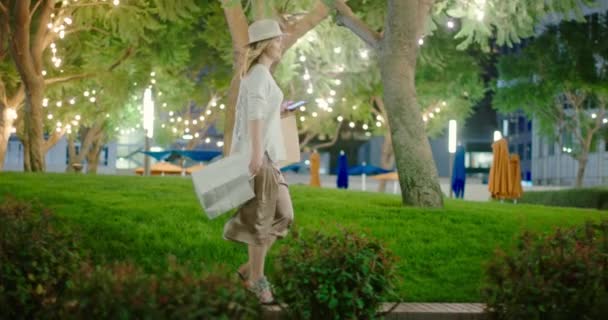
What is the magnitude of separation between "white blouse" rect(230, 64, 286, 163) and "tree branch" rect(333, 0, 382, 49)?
33.2ft

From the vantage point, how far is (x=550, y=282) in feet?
25.9

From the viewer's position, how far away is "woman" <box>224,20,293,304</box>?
8820mm

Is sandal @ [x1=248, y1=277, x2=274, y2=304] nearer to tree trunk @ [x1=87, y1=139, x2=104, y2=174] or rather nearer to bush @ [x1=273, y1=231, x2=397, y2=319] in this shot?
bush @ [x1=273, y1=231, x2=397, y2=319]

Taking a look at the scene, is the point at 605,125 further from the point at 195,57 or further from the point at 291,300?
the point at 291,300

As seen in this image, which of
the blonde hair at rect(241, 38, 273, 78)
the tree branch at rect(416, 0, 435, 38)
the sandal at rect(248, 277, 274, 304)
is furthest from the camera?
the tree branch at rect(416, 0, 435, 38)

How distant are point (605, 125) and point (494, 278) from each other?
46159mm

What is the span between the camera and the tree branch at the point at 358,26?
1895 centimetres

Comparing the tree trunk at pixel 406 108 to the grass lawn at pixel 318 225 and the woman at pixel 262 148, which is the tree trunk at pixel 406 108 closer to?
the grass lawn at pixel 318 225

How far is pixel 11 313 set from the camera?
7.32m

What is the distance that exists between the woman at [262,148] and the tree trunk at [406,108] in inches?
359

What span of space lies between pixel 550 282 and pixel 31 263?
3.95 meters

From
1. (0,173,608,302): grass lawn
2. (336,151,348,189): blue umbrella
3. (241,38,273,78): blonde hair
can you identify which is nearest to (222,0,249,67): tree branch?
(0,173,608,302): grass lawn

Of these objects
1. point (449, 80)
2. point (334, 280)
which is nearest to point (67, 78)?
point (449, 80)

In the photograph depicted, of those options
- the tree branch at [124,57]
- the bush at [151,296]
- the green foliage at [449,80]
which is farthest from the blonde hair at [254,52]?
the green foliage at [449,80]
